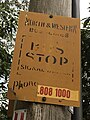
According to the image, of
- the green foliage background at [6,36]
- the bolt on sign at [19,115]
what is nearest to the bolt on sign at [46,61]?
the bolt on sign at [19,115]

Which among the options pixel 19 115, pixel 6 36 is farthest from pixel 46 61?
pixel 6 36

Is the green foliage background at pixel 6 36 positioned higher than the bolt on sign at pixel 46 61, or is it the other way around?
the green foliage background at pixel 6 36

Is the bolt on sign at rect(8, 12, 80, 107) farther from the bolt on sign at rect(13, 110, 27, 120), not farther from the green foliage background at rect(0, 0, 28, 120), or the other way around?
the green foliage background at rect(0, 0, 28, 120)

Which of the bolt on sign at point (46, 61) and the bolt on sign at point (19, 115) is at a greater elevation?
the bolt on sign at point (46, 61)

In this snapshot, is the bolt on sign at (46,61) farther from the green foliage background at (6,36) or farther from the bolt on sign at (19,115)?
the green foliage background at (6,36)

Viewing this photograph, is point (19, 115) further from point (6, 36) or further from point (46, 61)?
point (6, 36)

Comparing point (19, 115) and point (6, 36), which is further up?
point (6, 36)

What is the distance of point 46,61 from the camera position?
5.30ft

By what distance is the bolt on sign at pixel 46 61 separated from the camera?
1.52 m

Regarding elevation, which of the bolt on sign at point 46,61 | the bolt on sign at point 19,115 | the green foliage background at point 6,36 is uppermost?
the green foliage background at point 6,36

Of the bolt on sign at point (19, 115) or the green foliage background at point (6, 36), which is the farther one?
the green foliage background at point (6, 36)

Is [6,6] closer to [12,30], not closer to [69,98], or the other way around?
[12,30]

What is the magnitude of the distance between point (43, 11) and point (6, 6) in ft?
19.0

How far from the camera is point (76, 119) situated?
72.7 inches
